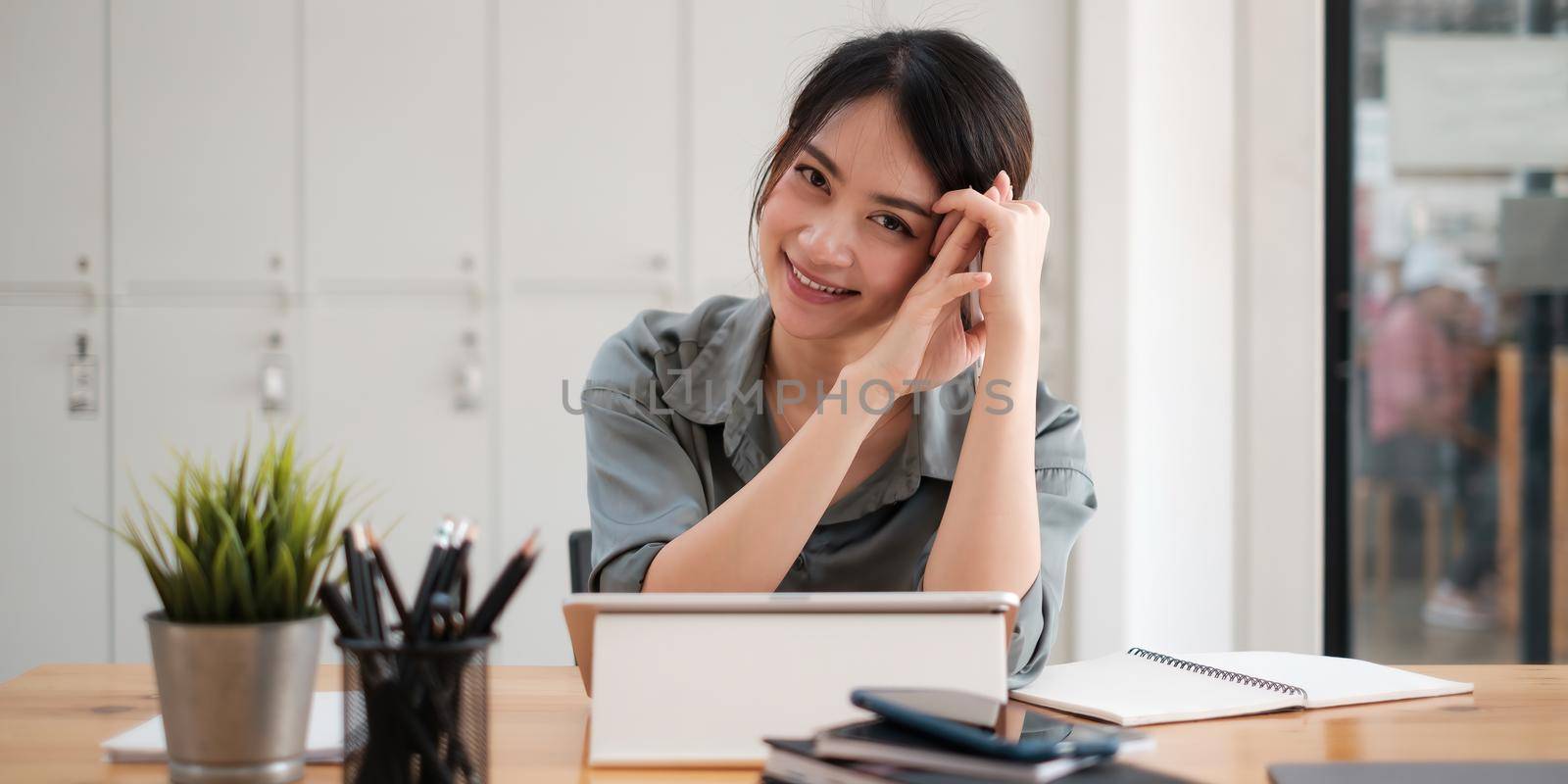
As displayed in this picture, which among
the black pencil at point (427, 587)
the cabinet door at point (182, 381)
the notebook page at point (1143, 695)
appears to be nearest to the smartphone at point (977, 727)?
the notebook page at point (1143, 695)

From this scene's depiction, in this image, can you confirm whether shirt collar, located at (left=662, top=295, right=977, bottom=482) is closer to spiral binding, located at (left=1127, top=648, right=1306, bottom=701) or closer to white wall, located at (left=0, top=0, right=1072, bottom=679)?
spiral binding, located at (left=1127, top=648, right=1306, bottom=701)

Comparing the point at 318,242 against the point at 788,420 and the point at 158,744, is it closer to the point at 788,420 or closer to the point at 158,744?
the point at 788,420

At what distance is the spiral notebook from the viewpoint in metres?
1.03

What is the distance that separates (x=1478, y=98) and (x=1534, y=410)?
761mm

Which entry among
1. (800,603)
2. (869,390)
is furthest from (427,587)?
(869,390)

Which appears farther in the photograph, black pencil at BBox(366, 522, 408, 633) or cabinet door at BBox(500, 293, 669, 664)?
cabinet door at BBox(500, 293, 669, 664)

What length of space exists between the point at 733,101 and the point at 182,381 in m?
1.39

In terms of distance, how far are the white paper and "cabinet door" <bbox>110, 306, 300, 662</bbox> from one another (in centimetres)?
199

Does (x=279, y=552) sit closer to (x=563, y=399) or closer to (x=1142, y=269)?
(x=563, y=399)

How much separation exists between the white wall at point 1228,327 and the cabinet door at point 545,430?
1.22 m

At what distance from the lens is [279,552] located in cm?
77

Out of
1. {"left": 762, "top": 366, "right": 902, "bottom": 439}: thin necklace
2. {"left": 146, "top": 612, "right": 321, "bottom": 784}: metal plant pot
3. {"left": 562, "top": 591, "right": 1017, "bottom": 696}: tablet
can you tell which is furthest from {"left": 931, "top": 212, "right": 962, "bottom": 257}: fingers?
{"left": 146, "top": 612, "right": 321, "bottom": 784}: metal plant pot

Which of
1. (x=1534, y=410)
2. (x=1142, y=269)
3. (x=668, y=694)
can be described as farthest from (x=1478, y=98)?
(x=668, y=694)

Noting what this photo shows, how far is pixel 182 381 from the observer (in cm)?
281
